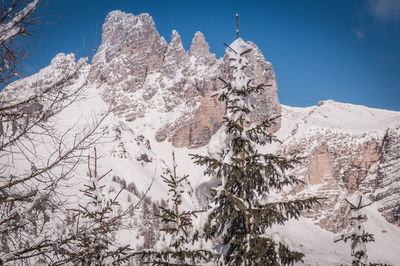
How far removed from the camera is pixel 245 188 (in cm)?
686

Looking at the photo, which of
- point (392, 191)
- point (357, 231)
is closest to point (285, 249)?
point (357, 231)

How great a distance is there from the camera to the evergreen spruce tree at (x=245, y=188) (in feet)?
19.7

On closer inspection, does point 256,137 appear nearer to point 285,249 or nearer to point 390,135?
point 285,249

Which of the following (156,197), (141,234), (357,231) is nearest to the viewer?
(357,231)

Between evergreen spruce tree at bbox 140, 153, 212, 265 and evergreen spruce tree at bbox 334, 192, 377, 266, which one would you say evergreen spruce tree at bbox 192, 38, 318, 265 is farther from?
evergreen spruce tree at bbox 334, 192, 377, 266

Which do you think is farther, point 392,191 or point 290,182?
point 392,191

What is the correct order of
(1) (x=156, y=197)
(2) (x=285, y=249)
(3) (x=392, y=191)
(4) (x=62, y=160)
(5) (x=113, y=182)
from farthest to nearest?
1. (3) (x=392, y=191)
2. (1) (x=156, y=197)
3. (5) (x=113, y=182)
4. (2) (x=285, y=249)
5. (4) (x=62, y=160)

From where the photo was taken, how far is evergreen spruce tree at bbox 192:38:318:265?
6020mm

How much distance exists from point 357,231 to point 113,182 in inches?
4850

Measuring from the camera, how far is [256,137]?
23.7 feet

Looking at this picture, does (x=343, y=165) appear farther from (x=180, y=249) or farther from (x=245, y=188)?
(x=180, y=249)

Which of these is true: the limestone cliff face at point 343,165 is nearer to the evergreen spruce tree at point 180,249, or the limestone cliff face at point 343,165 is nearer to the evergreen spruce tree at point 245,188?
the evergreen spruce tree at point 245,188

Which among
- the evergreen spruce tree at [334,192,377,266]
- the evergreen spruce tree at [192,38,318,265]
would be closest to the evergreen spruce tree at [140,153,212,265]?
the evergreen spruce tree at [192,38,318,265]

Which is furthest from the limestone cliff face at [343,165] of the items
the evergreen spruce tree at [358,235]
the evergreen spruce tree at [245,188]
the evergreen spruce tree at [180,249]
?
the evergreen spruce tree at [180,249]
